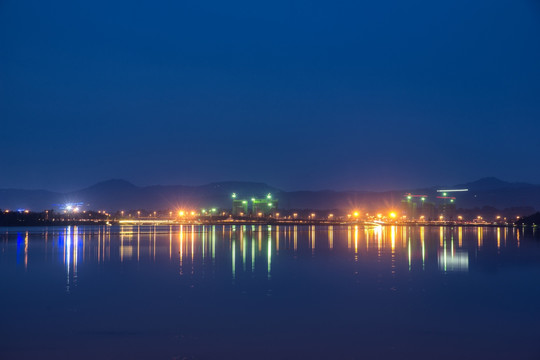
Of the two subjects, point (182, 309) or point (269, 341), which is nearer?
point (269, 341)

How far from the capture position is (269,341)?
1109 centimetres

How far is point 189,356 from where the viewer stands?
32.3 feet

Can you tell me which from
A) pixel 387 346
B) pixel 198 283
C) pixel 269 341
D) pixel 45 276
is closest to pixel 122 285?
pixel 198 283

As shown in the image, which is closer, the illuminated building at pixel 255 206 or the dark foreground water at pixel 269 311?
the dark foreground water at pixel 269 311

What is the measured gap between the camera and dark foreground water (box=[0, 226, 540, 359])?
1054 cm

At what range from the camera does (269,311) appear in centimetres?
1405

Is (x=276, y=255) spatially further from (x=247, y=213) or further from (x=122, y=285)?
(x=247, y=213)

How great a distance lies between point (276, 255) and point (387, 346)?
19984 millimetres

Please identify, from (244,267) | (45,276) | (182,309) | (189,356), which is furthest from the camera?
(244,267)

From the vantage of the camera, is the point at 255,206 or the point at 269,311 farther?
the point at 255,206

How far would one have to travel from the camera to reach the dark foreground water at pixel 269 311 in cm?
1054

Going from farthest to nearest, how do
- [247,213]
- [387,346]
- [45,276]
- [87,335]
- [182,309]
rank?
[247,213] → [45,276] → [182,309] → [87,335] → [387,346]

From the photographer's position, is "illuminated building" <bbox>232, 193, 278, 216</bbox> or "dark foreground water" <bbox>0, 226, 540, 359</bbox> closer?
"dark foreground water" <bbox>0, 226, 540, 359</bbox>

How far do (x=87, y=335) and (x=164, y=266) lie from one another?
13.0m
